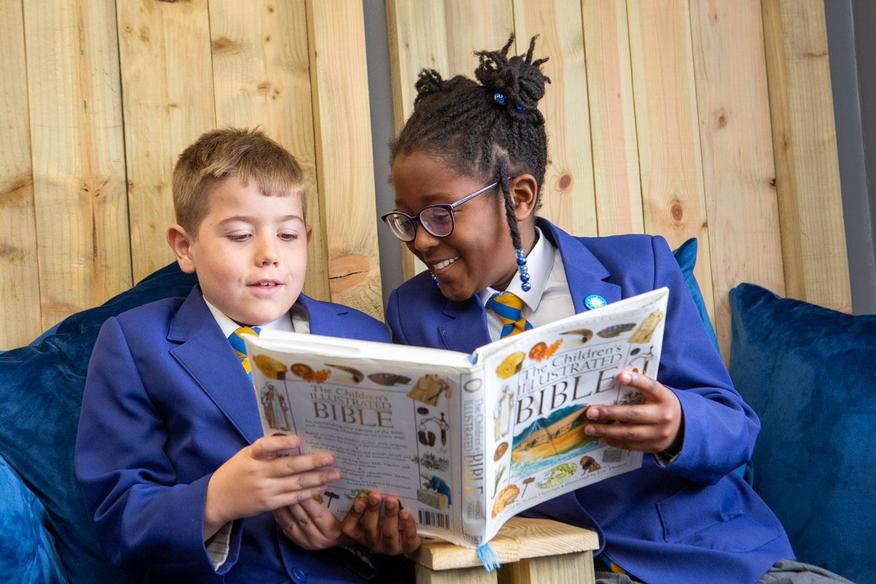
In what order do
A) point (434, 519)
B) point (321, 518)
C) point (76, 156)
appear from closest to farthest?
point (434, 519) < point (321, 518) < point (76, 156)

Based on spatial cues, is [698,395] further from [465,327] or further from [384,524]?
[384,524]

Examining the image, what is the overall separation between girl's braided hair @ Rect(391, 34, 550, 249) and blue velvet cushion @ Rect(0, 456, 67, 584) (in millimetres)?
808

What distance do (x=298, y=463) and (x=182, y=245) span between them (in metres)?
0.58

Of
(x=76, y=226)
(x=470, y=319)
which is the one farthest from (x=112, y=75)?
(x=470, y=319)

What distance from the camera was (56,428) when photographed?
5.17 feet

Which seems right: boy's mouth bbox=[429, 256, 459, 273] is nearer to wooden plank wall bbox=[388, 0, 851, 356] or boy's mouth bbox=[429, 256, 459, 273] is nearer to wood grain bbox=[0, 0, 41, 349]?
wooden plank wall bbox=[388, 0, 851, 356]

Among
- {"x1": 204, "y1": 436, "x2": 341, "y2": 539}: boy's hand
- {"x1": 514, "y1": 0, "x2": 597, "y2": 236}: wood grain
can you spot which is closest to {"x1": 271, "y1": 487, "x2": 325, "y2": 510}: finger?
{"x1": 204, "y1": 436, "x2": 341, "y2": 539}: boy's hand

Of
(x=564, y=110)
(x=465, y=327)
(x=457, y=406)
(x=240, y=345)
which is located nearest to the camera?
(x=457, y=406)

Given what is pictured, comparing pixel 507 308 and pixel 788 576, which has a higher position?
pixel 507 308

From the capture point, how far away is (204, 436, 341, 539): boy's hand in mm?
1218

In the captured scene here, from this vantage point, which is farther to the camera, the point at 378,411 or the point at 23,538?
the point at 23,538

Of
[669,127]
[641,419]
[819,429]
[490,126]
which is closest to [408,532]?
[641,419]

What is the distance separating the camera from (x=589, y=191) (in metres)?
2.23

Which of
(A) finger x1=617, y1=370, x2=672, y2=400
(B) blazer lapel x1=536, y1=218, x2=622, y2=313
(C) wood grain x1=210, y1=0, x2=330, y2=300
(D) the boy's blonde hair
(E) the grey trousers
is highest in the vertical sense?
(C) wood grain x1=210, y1=0, x2=330, y2=300
